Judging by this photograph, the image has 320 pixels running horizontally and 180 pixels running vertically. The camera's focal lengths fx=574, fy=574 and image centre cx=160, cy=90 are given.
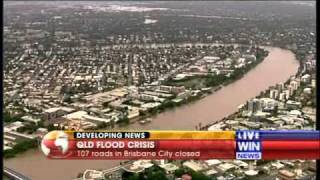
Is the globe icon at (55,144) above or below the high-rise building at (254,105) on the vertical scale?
above

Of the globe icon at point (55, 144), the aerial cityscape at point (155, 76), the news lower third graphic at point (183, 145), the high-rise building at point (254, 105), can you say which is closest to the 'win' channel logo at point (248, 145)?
the news lower third graphic at point (183, 145)

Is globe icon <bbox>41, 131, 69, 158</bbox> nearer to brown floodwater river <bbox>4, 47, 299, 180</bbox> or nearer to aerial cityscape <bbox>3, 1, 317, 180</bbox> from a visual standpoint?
brown floodwater river <bbox>4, 47, 299, 180</bbox>

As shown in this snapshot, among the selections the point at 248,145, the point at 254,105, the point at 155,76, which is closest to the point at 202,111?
the point at 254,105

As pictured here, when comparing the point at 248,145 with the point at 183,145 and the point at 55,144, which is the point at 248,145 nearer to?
the point at 183,145

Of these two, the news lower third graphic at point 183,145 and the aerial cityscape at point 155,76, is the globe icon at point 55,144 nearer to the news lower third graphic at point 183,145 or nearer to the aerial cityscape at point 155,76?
the news lower third graphic at point 183,145

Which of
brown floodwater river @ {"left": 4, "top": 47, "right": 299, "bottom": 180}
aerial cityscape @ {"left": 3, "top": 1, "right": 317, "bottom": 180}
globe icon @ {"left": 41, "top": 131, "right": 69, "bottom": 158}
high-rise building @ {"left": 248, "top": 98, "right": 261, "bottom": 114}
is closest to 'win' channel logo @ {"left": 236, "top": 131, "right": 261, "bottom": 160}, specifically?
globe icon @ {"left": 41, "top": 131, "right": 69, "bottom": 158}

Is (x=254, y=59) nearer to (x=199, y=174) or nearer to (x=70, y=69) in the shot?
(x=70, y=69)

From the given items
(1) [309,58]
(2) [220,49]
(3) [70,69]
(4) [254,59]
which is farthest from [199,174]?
(2) [220,49]
